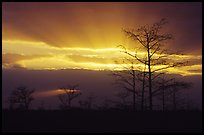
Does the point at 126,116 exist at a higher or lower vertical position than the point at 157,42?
lower

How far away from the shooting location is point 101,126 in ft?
57.7

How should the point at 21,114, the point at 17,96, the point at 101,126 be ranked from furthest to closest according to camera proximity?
the point at 17,96, the point at 21,114, the point at 101,126

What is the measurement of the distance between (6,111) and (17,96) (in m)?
35.8

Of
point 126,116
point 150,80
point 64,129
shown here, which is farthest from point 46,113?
point 150,80

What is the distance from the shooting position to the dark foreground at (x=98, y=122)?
17.1m

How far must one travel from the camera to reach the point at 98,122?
59.5 feet

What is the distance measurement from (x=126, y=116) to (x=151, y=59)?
947 centimetres

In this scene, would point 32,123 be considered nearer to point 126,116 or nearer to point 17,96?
point 126,116

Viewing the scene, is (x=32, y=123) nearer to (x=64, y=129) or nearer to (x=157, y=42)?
(x=64, y=129)

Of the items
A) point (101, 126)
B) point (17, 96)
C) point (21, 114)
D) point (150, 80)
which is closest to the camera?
point (101, 126)

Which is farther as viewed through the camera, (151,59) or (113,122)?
(151,59)

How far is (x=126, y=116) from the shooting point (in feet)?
63.1

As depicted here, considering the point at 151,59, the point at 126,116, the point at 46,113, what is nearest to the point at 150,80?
the point at 151,59

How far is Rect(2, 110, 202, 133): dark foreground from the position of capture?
17.1 meters
